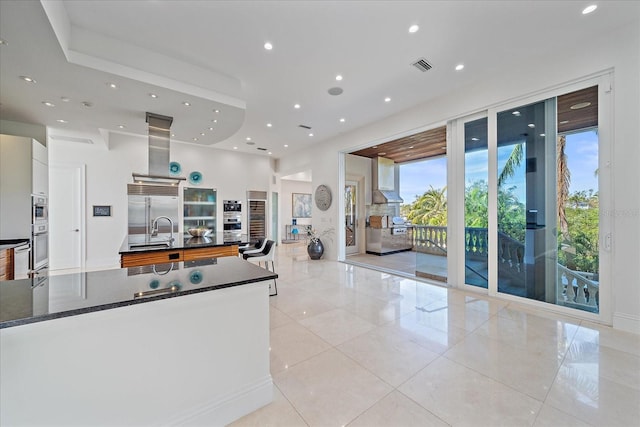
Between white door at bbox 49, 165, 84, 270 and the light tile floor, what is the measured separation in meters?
5.83

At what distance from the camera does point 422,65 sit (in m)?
3.40

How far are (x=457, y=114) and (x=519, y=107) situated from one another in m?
0.81

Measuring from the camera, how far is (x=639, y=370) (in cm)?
195

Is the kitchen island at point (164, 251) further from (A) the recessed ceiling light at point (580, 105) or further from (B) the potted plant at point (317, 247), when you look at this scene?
(A) the recessed ceiling light at point (580, 105)

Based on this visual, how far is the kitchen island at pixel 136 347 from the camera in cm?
108

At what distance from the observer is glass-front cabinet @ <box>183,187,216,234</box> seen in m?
7.35

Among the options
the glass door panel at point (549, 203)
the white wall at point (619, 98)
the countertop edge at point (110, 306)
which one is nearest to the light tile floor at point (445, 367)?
the glass door panel at point (549, 203)

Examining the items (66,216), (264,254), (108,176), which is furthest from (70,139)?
(264,254)

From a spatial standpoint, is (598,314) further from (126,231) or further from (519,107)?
(126,231)

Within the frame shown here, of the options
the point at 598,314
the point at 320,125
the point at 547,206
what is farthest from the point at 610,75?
the point at 320,125

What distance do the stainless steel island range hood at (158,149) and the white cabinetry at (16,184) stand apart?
1363 millimetres

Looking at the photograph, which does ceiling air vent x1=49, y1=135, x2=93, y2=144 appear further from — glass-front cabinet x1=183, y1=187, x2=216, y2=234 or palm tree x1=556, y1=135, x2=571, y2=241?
palm tree x1=556, y1=135, x2=571, y2=241

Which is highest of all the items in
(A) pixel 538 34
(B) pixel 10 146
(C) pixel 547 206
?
(A) pixel 538 34

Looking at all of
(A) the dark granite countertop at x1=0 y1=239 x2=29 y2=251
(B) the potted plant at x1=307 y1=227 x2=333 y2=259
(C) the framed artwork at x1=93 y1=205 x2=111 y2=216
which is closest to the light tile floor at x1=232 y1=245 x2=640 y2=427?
(B) the potted plant at x1=307 y1=227 x2=333 y2=259
